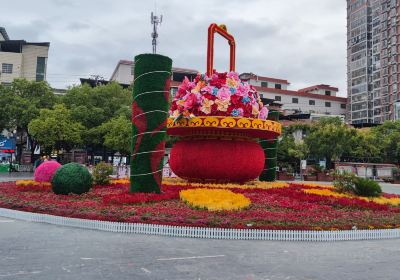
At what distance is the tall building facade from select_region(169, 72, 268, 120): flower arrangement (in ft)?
231

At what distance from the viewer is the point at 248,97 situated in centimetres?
2009

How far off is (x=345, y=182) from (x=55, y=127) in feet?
99.8

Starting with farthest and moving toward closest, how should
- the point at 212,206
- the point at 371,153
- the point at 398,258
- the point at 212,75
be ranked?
the point at 371,153, the point at 212,75, the point at 212,206, the point at 398,258

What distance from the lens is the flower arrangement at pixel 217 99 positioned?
19.2 metres

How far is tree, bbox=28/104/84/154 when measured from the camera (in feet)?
133

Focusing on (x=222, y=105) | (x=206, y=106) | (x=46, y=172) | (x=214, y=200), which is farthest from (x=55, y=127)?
(x=214, y=200)

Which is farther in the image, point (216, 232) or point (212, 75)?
point (212, 75)

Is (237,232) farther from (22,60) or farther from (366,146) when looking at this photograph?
(22,60)

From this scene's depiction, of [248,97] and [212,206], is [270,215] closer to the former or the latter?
[212,206]

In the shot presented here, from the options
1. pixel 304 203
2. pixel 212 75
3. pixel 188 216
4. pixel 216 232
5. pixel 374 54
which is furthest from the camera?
pixel 374 54

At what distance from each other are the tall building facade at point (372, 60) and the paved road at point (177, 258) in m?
80.1

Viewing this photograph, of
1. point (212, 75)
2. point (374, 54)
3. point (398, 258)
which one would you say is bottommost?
point (398, 258)

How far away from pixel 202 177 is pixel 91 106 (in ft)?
100

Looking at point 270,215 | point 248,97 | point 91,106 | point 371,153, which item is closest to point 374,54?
point 371,153
